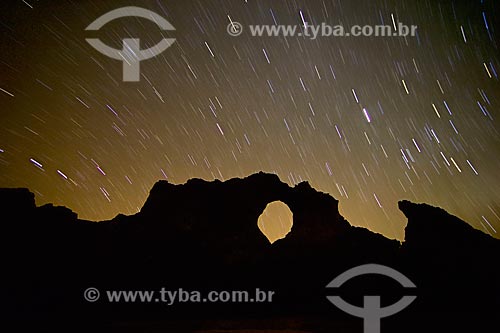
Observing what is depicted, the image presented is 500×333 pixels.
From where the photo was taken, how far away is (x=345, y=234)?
73.3 feet

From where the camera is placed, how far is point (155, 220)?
910 inches

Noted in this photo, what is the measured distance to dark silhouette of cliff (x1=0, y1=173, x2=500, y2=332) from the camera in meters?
19.3

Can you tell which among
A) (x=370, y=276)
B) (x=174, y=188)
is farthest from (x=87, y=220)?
(x=370, y=276)

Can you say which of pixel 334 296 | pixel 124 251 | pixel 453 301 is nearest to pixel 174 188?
pixel 124 251

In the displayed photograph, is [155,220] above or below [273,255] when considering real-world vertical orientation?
above

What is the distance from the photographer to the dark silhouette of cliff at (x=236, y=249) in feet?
63.5

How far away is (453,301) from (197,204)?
43.5 ft

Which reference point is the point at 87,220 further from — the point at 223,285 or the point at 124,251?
the point at 223,285

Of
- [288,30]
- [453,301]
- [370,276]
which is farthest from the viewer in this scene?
[370,276]

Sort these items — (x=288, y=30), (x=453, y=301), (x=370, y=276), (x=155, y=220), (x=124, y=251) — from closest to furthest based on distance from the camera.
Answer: (x=288, y=30)
(x=453, y=301)
(x=370, y=276)
(x=124, y=251)
(x=155, y=220)

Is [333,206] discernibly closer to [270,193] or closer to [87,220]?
[270,193]

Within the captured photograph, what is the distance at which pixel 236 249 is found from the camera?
2247cm

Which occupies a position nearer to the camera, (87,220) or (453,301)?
(453,301)

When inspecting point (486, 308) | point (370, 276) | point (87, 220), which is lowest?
point (486, 308)
